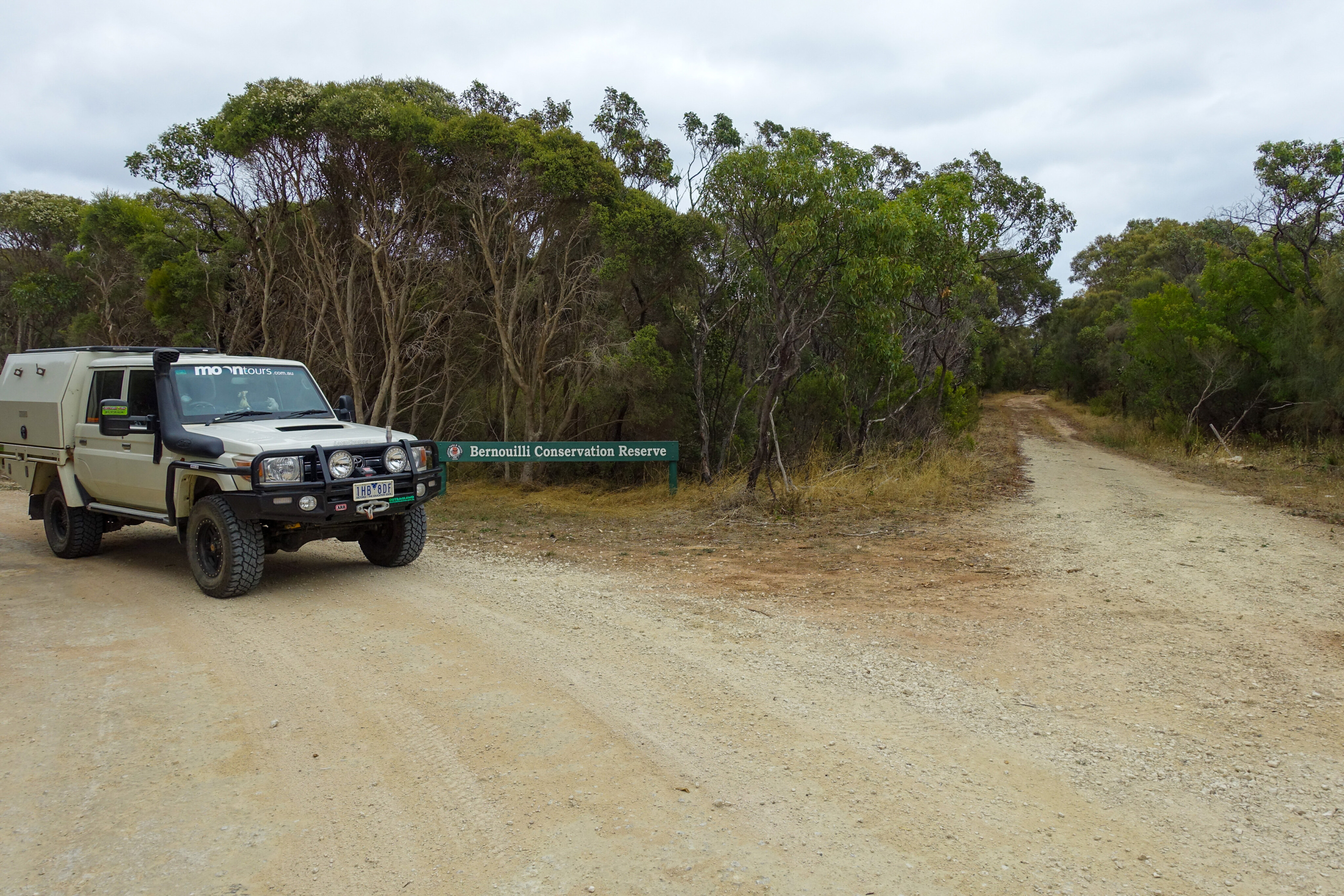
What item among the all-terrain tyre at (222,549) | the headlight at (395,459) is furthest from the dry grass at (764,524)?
the all-terrain tyre at (222,549)

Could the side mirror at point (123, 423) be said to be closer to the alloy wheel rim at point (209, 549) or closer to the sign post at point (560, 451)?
the alloy wheel rim at point (209, 549)

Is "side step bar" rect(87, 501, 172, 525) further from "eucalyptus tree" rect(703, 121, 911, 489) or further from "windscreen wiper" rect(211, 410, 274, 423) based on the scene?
"eucalyptus tree" rect(703, 121, 911, 489)

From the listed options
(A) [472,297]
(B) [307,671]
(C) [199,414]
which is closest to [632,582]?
(B) [307,671]

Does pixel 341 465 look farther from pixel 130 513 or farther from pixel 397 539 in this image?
pixel 130 513

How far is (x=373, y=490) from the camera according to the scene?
316 inches

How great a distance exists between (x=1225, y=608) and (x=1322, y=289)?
1877 cm

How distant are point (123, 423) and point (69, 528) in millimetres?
2297

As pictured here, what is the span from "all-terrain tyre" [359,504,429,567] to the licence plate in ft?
2.94

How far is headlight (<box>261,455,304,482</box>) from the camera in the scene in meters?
7.55

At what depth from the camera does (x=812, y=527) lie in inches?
500

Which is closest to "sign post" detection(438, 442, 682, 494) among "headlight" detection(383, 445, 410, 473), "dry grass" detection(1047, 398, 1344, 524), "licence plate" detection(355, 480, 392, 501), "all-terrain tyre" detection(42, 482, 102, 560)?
"all-terrain tyre" detection(42, 482, 102, 560)

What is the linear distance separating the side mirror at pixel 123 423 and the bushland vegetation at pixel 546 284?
8.54 meters

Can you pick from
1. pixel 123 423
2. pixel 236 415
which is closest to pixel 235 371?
pixel 236 415

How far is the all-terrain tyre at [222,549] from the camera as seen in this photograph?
7719 millimetres
